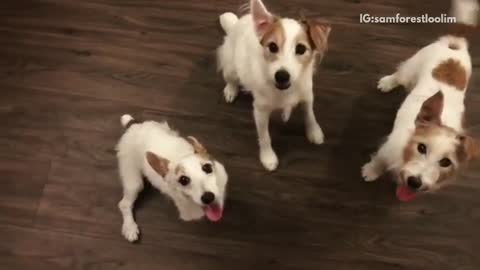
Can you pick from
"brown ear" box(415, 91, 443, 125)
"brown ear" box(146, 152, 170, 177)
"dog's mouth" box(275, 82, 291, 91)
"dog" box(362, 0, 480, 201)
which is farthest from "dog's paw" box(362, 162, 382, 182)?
"brown ear" box(146, 152, 170, 177)

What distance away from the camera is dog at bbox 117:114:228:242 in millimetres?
1714

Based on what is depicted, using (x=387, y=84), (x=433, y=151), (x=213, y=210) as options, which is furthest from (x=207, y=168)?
(x=387, y=84)

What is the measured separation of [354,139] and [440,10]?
29.8 inches

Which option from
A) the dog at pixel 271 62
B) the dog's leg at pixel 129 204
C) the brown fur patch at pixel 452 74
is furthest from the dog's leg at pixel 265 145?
the brown fur patch at pixel 452 74

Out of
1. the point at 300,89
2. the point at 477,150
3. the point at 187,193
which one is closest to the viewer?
the point at 477,150

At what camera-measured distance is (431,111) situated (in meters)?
1.63

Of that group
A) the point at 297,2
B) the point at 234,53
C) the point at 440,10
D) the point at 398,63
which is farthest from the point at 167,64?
the point at 440,10

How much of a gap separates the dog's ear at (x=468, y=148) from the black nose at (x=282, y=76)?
1.78ft

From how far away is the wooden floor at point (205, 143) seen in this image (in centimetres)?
210

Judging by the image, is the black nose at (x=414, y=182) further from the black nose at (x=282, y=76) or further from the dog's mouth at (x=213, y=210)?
the dog's mouth at (x=213, y=210)

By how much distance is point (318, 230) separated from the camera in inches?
83.4

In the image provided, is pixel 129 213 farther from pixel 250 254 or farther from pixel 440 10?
pixel 440 10

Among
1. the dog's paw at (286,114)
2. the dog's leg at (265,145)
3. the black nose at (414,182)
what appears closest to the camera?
the black nose at (414,182)

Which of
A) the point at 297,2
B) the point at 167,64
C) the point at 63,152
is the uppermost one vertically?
the point at 297,2
